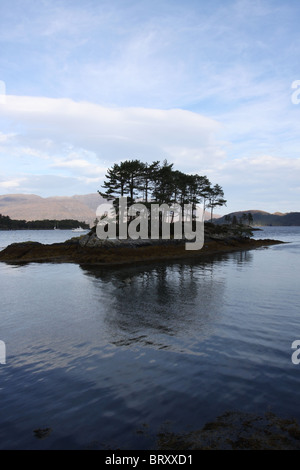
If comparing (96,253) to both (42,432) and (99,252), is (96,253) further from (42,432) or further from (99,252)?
(42,432)

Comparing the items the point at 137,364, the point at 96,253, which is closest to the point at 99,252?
the point at 96,253

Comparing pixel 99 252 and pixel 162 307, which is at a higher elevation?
pixel 99 252

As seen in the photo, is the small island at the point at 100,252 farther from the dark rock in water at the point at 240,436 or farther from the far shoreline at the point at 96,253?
the dark rock in water at the point at 240,436

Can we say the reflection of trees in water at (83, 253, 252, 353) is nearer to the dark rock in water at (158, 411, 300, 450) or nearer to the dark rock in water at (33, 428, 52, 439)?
the dark rock in water at (158, 411, 300, 450)

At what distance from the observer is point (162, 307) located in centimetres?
1803

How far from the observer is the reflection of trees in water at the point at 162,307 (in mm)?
12656

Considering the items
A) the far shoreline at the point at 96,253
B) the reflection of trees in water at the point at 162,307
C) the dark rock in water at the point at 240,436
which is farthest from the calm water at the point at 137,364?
the far shoreline at the point at 96,253

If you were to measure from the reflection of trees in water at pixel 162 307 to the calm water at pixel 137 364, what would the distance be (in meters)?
0.11

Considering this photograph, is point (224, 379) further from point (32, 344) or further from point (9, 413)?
point (32, 344)

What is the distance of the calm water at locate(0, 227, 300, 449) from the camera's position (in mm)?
6797

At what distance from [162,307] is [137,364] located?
26.9ft

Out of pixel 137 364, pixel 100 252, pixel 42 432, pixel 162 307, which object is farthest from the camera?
pixel 100 252
